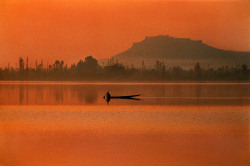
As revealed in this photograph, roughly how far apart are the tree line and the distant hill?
0.17m

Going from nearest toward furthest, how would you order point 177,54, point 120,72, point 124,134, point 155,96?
point 124,134
point 177,54
point 120,72
point 155,96

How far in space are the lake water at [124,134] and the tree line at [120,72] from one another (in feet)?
3.24

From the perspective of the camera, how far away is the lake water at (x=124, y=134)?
413 cm

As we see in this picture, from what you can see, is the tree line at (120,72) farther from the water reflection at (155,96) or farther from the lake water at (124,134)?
the lake water at (124,134)

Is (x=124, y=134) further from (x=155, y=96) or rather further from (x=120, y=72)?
(x=155, y=96)

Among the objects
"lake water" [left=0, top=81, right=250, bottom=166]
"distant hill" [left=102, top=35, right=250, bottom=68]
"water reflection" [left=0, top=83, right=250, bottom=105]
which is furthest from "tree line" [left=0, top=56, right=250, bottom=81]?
Answer: "lake water" [left=0, top=81, right=250, bottom=166]

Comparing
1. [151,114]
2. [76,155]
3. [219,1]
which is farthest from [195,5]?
[76,155]

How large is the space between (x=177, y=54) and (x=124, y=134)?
4.72 m

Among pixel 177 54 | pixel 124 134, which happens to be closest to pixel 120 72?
pixel 177 54

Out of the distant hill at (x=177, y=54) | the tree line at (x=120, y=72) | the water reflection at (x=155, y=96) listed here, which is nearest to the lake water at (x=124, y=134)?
the water reflection at (x=155, y=96)

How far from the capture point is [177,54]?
9.25 metres

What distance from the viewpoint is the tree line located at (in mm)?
8977

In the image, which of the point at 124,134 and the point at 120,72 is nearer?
the point at 124,134

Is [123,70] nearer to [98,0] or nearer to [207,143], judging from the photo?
[98,0]
